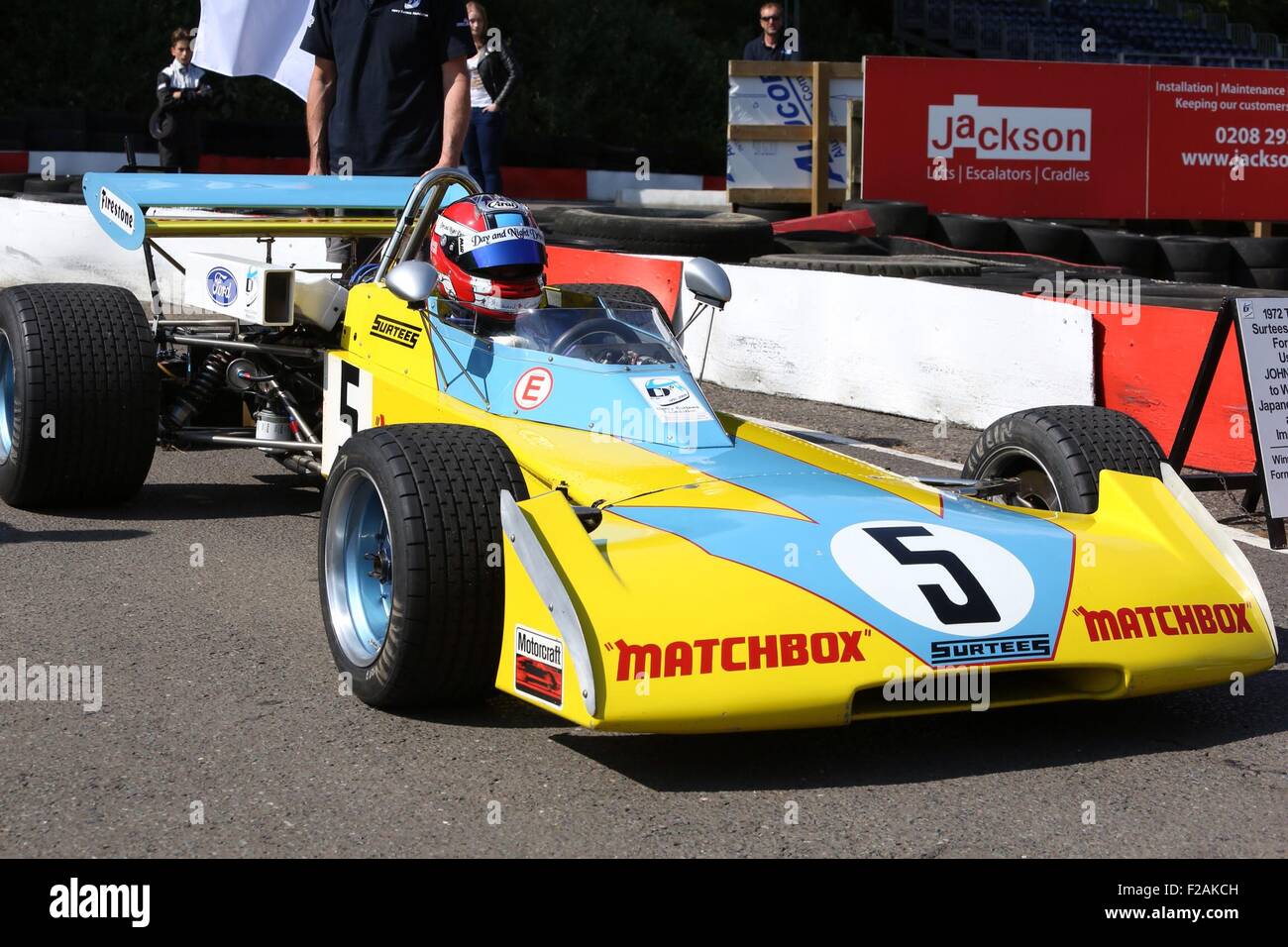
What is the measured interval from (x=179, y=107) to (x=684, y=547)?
13.8 metres

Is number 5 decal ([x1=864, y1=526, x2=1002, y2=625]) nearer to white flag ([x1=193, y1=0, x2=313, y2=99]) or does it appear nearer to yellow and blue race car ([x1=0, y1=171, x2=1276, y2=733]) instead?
yellow and blue race car ([x1=0, y1=171, x2=1276, y2=733])

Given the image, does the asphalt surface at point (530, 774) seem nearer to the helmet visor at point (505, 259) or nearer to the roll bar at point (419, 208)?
the helmet visor at point (505, 259)

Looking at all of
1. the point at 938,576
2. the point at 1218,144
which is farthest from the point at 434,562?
the point at 1218,144

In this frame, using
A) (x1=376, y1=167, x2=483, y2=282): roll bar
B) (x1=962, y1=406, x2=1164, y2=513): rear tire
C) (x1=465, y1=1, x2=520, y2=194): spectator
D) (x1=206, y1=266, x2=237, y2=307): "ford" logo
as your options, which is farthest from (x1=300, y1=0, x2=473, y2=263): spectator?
(x1=465, y1=1, x2=520, y2=194): spectator

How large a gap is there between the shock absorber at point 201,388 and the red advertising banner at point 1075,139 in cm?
948

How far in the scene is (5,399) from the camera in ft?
23.4

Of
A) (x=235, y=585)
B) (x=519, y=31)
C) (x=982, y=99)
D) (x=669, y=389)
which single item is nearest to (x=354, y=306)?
(x=235, y=585)

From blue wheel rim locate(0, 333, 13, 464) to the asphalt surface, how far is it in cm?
180

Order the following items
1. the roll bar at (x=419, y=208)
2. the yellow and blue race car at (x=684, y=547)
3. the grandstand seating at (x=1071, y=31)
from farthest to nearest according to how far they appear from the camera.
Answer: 1. the grandstand seating at (x=1071, y=31)
2. the roll bar at (x=419, y=208)
3. the yellow and blue race car at (x=684, y=547)

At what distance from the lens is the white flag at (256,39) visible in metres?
11.8

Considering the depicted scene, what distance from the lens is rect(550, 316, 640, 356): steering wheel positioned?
5465 mm

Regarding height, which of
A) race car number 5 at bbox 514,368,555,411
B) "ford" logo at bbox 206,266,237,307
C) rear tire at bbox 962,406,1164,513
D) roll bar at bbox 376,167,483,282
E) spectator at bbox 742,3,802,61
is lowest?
rear tire at bbox 962,406,1164,513

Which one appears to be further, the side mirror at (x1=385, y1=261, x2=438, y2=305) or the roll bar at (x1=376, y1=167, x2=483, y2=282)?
the roll bar at (x1=376, y1=167, x2=483, y2=282)

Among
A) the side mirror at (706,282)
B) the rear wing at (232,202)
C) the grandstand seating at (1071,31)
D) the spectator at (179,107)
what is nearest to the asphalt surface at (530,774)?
the side mirror at (706,282)
